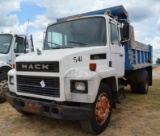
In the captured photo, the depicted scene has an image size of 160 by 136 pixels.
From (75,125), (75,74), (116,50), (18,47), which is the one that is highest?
(18,47)

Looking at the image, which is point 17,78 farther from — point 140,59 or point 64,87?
point 140,59

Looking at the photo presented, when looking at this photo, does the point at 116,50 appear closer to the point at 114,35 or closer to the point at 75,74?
the point at 114,35

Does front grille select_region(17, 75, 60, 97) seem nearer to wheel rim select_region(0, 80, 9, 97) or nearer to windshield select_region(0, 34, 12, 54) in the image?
wheel rim select_region(0, 80, 9, 97)

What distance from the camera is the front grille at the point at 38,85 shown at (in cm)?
424

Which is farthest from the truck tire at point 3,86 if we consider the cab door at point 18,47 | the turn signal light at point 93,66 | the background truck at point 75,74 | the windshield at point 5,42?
the turn signal light at point 93,66

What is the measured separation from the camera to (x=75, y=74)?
4148 millimetres

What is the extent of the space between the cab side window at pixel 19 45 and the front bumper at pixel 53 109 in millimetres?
3796

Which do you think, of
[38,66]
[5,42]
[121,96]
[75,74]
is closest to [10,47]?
[5,42]

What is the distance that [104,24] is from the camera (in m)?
5.36

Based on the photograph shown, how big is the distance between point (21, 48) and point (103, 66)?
4.38 m

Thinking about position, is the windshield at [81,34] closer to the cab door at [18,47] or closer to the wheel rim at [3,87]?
the wheel rim at [3,87]

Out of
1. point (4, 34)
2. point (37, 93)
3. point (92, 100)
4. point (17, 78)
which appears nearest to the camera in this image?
point (92, 100)

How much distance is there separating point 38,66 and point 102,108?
157cm

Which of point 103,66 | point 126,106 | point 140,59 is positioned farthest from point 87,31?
point 140,59
